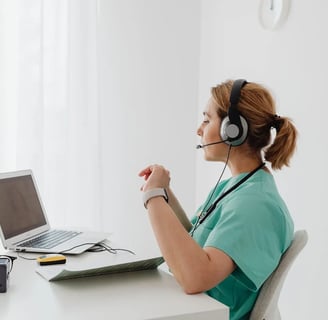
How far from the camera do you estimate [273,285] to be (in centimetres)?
122

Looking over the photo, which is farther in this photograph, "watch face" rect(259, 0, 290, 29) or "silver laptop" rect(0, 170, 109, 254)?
"watch face" rect(259, 0, 290, 29)

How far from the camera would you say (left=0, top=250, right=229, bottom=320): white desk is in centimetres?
101

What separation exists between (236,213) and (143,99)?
5.68 feet

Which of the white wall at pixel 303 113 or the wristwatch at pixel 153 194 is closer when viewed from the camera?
the wristwatch at pixel 153 194

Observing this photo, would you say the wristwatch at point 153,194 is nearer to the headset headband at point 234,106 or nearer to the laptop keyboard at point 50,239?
the headset headband at point 234,106

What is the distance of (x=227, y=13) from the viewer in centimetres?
267

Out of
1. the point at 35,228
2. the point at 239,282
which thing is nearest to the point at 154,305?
the point at 239,282

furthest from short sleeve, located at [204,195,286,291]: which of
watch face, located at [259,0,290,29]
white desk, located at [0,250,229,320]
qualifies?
watch face, located at [259,0,290,29]

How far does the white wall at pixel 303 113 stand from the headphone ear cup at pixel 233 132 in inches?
25.2

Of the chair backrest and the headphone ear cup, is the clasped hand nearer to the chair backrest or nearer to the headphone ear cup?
the headphone ear cup

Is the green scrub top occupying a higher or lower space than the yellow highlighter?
higher

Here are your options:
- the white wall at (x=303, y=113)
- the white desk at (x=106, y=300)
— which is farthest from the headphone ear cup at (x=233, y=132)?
the white wall at (x=303, y=113)

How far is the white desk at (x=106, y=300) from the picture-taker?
101 centimetres

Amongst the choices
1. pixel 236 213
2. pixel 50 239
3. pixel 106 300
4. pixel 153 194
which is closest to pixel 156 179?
pixel 153 194
